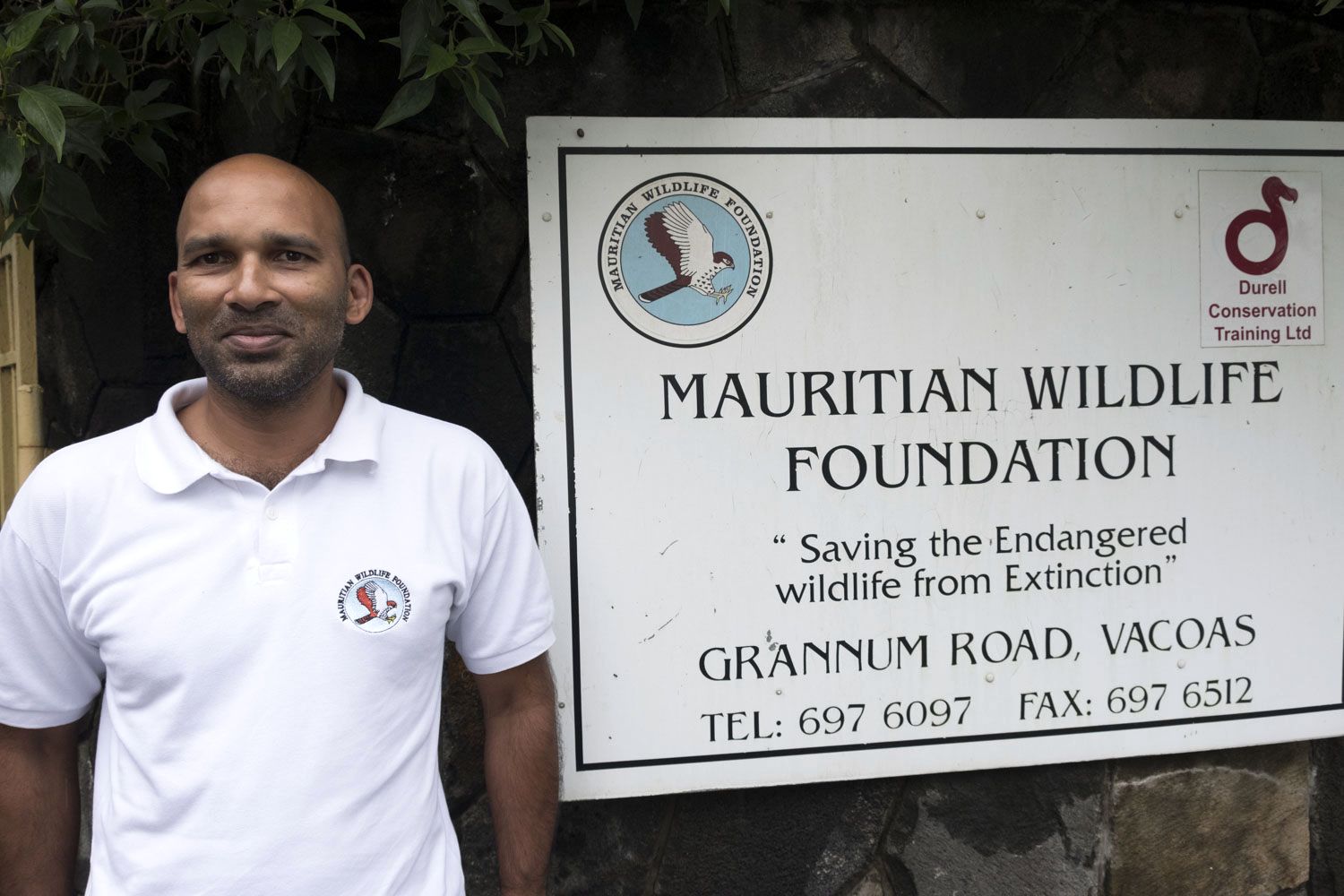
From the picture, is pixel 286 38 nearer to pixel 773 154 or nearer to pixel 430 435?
pixel 430 435

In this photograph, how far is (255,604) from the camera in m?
1.18

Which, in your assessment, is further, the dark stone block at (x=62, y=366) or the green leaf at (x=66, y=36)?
the dark stone block at (x=62, y=366)

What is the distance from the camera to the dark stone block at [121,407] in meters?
1.70

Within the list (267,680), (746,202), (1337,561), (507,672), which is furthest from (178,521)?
(1337,561)

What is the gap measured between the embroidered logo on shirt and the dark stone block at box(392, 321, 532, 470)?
499 mm

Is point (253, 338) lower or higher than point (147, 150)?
lower

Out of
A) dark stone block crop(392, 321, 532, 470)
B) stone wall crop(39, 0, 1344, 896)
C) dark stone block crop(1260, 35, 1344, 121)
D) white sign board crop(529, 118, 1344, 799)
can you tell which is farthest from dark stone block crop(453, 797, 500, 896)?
dark stone block crop(1260, 35, 1344, 121)

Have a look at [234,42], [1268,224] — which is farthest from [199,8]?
[1268,224]

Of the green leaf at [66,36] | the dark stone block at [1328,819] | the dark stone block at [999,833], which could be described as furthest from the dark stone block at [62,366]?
the dark stone block at [1328,819]

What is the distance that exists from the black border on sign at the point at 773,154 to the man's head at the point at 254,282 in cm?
46

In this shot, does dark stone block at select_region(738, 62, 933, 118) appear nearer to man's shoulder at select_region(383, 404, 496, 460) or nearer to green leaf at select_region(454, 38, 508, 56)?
green leaf at select_region(454, 38, 508, 56)

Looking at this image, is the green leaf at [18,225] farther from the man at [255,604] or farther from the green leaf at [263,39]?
the green leaf at [263,39]

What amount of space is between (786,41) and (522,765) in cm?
115

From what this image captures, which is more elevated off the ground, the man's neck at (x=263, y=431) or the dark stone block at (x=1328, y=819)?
the man's neck at (x=263, y=431)
